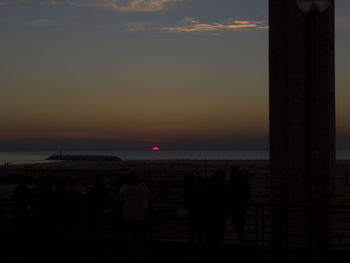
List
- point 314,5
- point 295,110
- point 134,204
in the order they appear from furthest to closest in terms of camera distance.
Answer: point 295,110, point 134,204, point 314,5

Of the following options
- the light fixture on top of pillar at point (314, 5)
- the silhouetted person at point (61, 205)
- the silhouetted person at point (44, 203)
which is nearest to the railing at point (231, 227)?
the silhouetted person at point (61, 205)

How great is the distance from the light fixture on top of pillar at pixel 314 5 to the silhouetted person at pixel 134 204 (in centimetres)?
421

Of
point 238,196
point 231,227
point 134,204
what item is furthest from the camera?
point 231,227

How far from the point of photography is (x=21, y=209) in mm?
11453

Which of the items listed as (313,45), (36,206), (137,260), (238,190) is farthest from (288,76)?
(36,206)

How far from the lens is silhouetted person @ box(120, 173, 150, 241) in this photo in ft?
29.4

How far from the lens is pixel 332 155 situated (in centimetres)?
1119

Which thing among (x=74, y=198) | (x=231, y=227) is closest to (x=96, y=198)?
(x=74, y=198)

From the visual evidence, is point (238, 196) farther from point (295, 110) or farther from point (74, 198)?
point (74, 198)

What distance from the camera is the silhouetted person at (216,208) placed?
383 inches

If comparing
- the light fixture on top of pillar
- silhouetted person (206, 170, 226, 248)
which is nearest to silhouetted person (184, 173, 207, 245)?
silhouetted person (206, 170, 226, 248)

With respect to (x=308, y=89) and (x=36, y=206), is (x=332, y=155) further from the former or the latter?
(x=36, y=206)

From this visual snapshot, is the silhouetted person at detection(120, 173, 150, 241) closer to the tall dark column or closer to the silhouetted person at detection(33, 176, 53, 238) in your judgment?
Result: the silhouetted person at detection(33, 176, 53, 238)

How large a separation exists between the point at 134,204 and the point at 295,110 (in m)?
4.29
